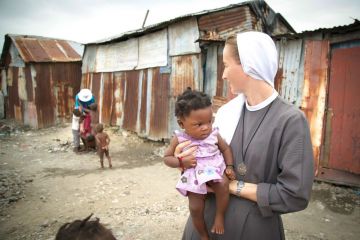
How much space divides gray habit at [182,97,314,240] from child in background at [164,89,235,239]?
0.20 feet

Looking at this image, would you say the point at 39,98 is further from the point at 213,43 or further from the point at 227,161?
the point at 227,161

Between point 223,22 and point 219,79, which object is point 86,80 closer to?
point 223,22

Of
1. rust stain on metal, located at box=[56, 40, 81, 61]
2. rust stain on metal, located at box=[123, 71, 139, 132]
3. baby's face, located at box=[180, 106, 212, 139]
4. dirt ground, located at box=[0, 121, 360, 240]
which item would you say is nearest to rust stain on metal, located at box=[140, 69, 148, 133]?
rust stain on metal, located at box=[123, 71, 139, 132]

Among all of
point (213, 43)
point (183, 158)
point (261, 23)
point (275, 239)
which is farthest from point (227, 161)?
point (261, 23)

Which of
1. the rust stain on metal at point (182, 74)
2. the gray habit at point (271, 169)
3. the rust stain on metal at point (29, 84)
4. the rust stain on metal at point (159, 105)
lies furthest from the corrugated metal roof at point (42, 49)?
the gray habit at point (271, 169)

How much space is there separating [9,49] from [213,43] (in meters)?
11.9

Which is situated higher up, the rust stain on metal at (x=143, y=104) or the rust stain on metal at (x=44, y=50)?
the rust stain on metal at (x=44, y=50)

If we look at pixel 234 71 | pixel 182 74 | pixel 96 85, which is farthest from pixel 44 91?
pixel 234 71

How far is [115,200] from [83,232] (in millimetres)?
4100

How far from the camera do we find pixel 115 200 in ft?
16.8

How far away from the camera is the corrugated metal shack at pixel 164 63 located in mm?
7938

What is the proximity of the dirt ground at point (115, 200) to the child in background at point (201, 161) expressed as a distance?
7.99 ft

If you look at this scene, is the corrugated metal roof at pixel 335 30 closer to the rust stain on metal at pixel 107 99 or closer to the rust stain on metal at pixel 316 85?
the rust stain on metal at pixel 316 85

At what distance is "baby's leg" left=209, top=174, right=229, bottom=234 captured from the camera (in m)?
1.62
